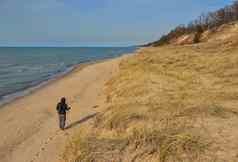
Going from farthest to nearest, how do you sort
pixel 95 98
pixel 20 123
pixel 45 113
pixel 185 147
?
pixel 95 98
pixel 45 113
pixel 20 123
pixel 185 147

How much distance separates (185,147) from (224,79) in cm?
822

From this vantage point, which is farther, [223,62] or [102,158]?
[223,62]

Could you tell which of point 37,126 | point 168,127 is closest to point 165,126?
point 168,127

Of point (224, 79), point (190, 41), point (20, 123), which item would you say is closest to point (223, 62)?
point (224, 79)

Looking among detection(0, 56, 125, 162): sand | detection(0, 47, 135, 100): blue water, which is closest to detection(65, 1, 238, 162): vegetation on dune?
detection(0, 56, 125, 162): sand

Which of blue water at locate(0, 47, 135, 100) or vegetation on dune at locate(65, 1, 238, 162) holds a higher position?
Answer: vegetation on dune at locate(65, 1, 238, 162)

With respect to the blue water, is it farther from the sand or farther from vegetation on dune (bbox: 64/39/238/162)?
vegetation on dune (bbox: 64/39/238/162)

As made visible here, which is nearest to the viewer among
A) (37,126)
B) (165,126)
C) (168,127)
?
(168,127)

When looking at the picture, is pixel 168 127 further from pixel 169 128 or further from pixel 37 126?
pixel 37 126

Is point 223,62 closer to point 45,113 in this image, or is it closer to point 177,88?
point 177,88

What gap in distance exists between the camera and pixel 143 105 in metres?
10.6

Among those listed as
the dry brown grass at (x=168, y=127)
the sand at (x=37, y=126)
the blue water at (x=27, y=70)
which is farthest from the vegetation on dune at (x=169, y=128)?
the blue water at (x=27, y=70)

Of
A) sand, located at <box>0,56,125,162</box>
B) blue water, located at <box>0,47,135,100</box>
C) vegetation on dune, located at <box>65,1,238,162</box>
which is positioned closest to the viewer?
vegetation on dune, located at <box>65,1,238,162</box>

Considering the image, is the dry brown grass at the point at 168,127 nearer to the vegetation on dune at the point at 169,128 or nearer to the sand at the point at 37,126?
the vegetation on dune at the point at 169,128
